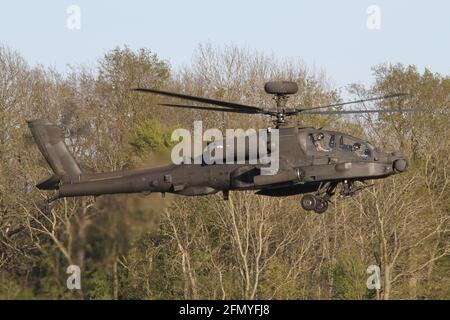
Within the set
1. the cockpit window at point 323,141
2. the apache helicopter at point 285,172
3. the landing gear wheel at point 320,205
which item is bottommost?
the landing gear wheel at point 320,205

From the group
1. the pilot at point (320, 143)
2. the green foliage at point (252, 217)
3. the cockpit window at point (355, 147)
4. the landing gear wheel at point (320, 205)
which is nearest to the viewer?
the cockpit window at point (355, 147)

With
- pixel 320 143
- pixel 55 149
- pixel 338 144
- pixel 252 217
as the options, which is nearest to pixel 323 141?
pixel 320 143

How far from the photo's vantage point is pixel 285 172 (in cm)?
2964

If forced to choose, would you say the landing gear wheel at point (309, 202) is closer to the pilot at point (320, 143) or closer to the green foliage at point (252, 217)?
the pilot at point (320, 143)

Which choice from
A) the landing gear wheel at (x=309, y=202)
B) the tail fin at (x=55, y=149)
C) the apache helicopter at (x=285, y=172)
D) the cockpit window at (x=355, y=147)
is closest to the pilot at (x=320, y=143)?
the apache helicopter at (x=285, y=172)

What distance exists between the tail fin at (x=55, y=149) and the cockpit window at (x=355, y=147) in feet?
24.9

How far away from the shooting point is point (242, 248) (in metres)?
53.3

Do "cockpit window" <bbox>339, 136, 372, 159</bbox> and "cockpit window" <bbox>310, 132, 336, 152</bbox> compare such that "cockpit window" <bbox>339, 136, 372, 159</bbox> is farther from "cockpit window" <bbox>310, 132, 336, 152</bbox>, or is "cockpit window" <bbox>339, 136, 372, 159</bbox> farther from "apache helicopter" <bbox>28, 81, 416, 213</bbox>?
"cockpit window" <bbox>310, 132, 336, 152</bbox>

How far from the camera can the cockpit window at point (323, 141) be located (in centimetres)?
3006

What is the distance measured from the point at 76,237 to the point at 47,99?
1280 inches

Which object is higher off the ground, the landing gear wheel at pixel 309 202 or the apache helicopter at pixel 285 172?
the apache helicopter at pixel 285 172

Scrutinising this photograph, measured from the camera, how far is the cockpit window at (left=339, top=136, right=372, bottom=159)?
29.9 m

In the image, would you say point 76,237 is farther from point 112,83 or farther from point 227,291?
point 112,83
